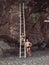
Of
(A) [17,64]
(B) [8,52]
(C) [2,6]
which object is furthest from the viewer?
(B) [8,52]

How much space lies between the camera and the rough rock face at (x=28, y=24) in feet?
34.6

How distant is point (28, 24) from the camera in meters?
11.0

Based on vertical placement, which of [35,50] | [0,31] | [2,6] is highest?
[2,6]

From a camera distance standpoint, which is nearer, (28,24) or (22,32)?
(22,32)

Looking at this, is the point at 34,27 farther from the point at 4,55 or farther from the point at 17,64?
the point at 17,64

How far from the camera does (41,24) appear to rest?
11477 mm

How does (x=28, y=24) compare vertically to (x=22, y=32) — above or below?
above

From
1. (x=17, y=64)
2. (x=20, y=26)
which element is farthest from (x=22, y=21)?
(x=17, y=64)

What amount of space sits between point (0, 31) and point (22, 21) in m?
0.89

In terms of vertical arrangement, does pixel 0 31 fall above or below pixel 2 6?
below

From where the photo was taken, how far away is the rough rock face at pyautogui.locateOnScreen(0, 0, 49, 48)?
1056 centimetres

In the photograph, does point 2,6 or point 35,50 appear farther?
point 35,50

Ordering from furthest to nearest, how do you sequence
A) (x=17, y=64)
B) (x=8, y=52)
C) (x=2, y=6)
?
(x=8, y=52) → (x=2, y=6) → (x=17, y=64)

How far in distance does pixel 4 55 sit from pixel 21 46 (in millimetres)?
707
